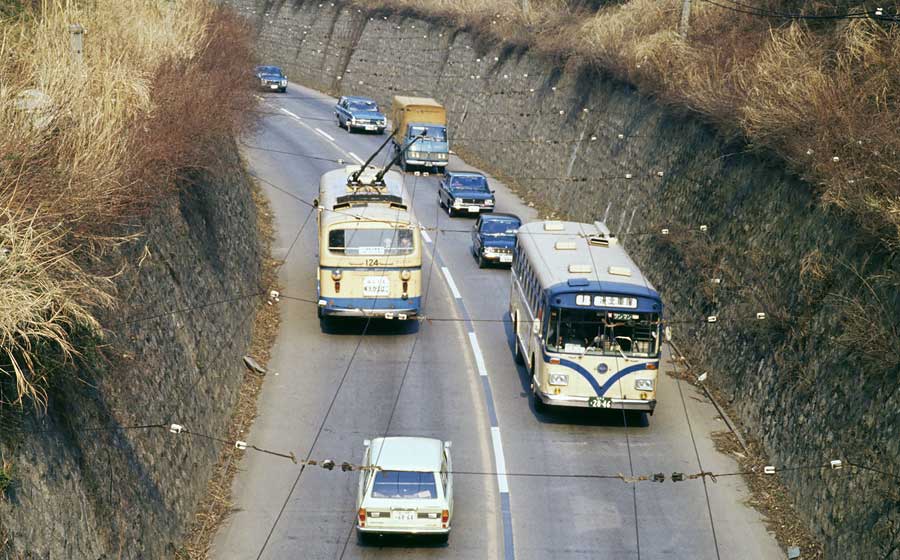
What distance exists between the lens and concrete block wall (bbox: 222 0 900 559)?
771 inches

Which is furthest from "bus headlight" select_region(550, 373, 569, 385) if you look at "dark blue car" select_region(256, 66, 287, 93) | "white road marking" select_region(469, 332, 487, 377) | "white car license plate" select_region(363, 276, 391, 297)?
"dark blue car" select_region(256, 66, 287, 93)

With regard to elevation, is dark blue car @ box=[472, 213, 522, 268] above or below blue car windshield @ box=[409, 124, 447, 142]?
above

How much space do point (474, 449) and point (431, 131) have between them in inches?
1215

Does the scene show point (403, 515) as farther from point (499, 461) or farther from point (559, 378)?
point (559, 378)

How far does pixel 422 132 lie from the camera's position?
2046 inches

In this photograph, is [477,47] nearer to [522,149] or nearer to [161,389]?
[522,149]

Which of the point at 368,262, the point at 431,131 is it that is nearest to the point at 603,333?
the point at 368,262

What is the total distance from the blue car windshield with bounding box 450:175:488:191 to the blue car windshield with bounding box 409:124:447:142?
7.15 m

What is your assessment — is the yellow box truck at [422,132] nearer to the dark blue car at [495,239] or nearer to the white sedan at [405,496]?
the dark blue car at [495,239]

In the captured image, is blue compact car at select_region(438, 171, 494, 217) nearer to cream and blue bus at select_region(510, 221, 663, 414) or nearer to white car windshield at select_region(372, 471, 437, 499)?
cream and blue bus at select_region(510, 221, 663, 414)

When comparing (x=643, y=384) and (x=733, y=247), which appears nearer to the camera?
(x=643, y=384)

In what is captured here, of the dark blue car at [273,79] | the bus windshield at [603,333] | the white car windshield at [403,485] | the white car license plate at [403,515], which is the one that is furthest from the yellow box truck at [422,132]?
the white car license plate at [403,515]

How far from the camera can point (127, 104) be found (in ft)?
78.7

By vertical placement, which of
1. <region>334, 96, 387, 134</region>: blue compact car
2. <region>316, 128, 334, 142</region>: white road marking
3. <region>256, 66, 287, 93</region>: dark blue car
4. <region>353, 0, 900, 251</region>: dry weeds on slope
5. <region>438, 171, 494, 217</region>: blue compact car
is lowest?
<region>256, 66, 287, 93</region>: dark blue car
